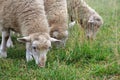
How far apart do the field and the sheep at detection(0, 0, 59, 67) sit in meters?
0.33

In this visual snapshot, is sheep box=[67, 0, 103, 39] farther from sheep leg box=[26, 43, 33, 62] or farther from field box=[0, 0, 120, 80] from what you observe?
sheep leg box=[26, 43, 33, 62]

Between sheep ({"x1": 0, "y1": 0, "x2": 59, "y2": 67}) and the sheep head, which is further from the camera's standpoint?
sheep ({"x1": 0, "y1": 0, "x2": 59, "y2": 67})

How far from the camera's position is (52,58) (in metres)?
5.84

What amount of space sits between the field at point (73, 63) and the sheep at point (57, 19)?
0.28 metres

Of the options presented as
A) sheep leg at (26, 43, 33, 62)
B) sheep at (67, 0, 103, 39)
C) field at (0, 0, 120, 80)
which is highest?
sheep at (67, 0, 103, 39)

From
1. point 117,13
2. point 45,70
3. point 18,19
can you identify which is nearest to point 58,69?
point 45,70

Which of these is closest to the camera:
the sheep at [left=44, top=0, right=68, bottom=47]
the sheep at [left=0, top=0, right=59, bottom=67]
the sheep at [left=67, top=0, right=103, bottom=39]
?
the sheep at [left=0, top=0, right=59, bottom=67]

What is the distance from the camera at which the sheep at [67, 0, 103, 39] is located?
27.2ft

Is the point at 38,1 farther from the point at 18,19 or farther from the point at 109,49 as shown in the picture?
the point at 109,49

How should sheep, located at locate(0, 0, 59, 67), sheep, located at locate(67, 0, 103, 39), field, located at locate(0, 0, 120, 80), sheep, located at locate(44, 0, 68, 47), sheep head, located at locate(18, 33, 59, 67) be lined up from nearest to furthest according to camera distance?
field, located at locate(0, 0, 120, 80), sheep head, located at locate(18, 33, 59, 67), sheep, located at locate(0, 0, 59, 67), sheep, located at locate(44, 0, 68, 47), sheep, located at locate(67, 0, 103, 39)

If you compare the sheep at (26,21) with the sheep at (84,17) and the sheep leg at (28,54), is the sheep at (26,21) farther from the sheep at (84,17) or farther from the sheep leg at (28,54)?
the sheep at (84,17)

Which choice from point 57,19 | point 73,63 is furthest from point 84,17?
point 73,63

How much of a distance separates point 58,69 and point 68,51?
3.95ft

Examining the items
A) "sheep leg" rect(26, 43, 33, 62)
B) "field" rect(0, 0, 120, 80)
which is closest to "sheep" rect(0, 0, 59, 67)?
"sheep leg" rect(26, 43, 33, 62)
